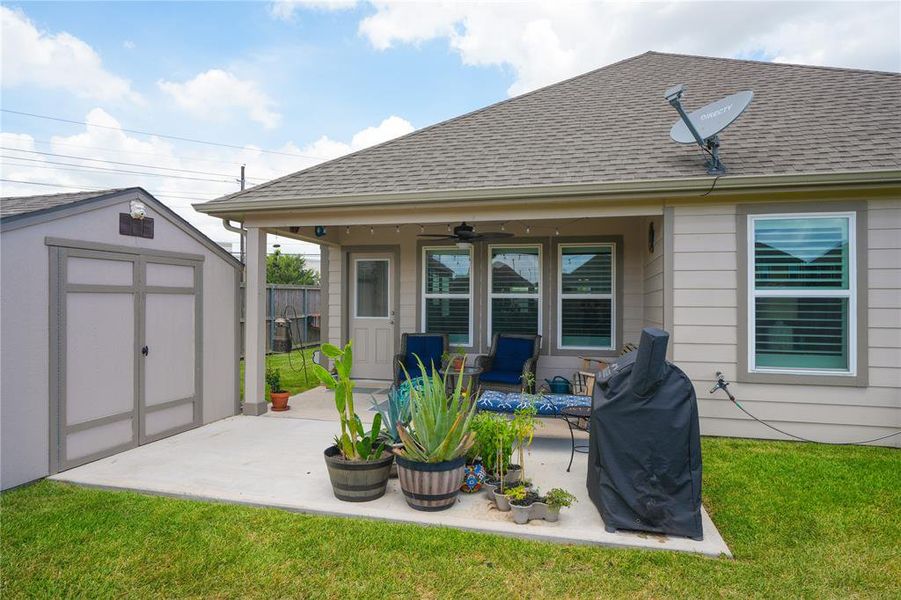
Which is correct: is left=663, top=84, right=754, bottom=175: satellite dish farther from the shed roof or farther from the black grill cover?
the shed roof

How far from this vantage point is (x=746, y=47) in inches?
430

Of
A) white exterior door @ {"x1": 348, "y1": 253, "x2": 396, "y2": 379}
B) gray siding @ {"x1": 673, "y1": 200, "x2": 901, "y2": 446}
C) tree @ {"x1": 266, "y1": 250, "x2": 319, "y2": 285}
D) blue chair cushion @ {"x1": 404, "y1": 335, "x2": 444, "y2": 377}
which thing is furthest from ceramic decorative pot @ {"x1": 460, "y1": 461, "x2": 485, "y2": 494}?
tree @ {"x1": 266, "y1": 250, "x2": 319, "y2": 285}

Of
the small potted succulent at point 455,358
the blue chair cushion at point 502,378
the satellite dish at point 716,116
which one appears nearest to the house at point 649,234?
the small potted succulent at point 455,358

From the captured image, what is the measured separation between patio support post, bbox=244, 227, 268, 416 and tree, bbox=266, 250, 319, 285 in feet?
48.2

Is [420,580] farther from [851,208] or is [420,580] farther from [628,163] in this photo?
[851,208]

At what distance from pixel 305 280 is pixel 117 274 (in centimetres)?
1823

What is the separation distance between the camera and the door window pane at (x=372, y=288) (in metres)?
7.75

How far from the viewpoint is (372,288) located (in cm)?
781

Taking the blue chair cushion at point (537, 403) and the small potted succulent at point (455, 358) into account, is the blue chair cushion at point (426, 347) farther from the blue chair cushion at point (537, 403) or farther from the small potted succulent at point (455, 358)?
the blue chair cushion at point (537, 403)

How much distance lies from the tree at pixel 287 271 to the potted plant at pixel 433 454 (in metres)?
17.9

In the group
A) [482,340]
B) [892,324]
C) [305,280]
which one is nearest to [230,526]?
[482,340]

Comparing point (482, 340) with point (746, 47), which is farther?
point (746, 47)

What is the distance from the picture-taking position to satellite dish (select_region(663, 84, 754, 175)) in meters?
4.63

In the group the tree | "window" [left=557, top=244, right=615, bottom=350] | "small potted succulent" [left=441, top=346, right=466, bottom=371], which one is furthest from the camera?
the tree
